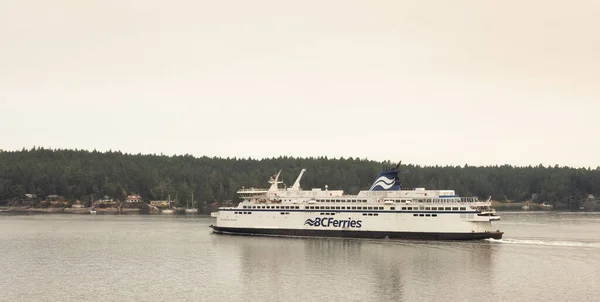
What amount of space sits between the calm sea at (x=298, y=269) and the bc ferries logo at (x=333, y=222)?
2.29 metres

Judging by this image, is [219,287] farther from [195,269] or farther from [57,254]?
[57,254]

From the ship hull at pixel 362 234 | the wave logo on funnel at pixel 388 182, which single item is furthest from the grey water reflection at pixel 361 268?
the wave logo on funnel at pixel 388 182

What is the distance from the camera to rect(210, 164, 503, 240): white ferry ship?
7344cm

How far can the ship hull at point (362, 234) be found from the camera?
7312 cm

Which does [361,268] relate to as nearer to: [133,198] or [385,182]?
[385,182]

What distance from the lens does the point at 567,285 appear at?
48.2 m

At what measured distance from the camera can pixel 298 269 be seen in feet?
184

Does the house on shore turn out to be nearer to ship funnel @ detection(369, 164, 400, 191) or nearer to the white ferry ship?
the white ferry ship

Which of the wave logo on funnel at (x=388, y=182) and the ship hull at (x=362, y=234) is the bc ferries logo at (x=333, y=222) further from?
the wave logo on funnel at (x=388, y=182)

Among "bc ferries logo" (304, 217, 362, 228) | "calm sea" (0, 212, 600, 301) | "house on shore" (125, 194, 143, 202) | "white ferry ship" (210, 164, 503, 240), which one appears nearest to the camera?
"calm sea" (0, 212, 600, 301)

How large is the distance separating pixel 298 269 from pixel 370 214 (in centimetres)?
2310

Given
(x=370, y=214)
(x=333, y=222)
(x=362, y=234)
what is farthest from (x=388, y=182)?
(x=333, y=222)

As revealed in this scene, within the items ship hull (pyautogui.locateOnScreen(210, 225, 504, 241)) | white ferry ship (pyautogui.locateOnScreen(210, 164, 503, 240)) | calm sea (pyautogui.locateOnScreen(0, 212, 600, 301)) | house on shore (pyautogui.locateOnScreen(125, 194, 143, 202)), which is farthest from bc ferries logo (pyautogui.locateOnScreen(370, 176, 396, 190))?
house on shore (pyautogui.locateOnScreen(125, 194, 143, 202))

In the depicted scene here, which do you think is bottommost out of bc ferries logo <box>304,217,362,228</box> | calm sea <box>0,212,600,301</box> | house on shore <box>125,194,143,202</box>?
calm sea <box>0,212,600,301</box>
